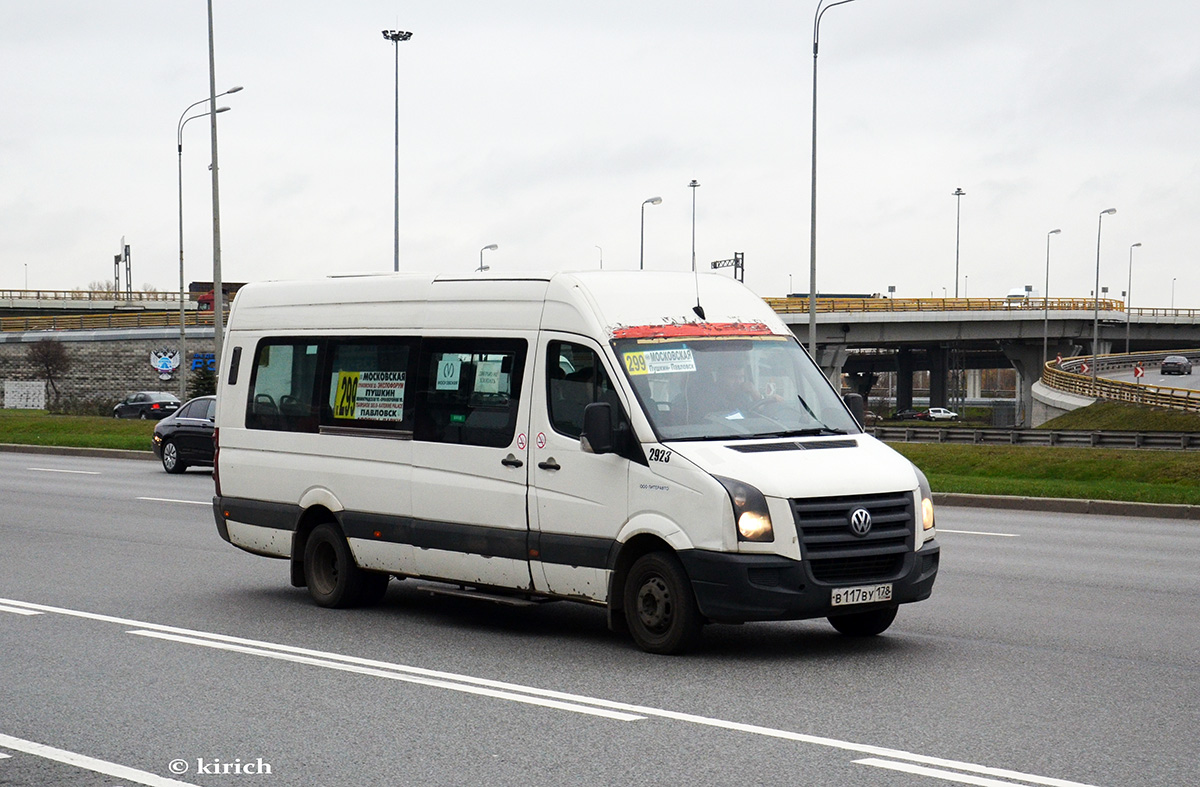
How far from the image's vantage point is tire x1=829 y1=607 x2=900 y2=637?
8977 mm

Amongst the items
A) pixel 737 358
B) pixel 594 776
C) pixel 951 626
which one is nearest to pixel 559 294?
pixel 737 358

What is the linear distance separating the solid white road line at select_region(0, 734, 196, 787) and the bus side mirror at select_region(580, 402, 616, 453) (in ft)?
11.4

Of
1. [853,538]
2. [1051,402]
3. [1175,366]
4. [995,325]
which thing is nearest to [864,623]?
[853,538]

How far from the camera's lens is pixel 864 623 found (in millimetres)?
9078

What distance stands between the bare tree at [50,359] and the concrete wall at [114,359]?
0.47 metres

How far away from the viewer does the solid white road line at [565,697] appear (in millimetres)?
5773

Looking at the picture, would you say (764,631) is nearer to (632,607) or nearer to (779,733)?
(632,607)

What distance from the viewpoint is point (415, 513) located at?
9.82 m

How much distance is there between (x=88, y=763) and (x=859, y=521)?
4.27 metres

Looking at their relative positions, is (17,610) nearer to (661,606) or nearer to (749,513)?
(661,606)

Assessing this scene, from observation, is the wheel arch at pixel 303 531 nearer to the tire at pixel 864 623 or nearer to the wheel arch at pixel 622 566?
the wheel arch at pixel 622 566

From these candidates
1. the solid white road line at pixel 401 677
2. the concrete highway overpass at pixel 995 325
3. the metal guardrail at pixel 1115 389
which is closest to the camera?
the solid white road line at pixel 401 677

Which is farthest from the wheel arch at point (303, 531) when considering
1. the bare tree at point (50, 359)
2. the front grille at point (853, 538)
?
the bare tree at point (50, 359)

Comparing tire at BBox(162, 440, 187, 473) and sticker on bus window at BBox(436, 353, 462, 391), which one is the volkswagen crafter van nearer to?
sticker on bus window at BBox(436, 353, 462, 391)
